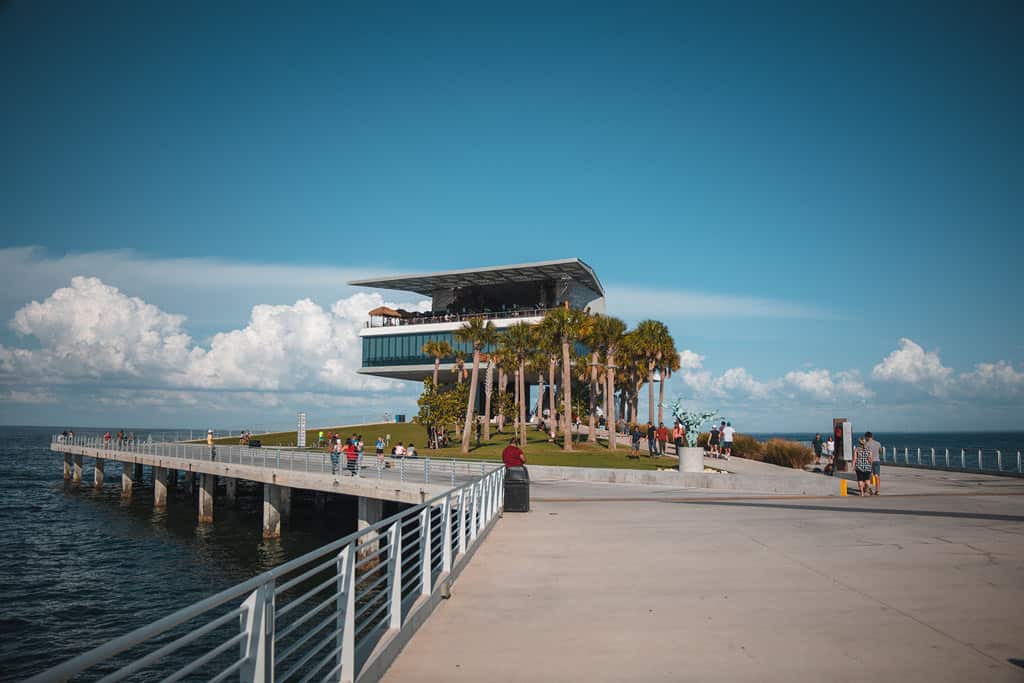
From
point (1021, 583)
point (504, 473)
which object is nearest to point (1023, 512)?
point (1021, 583)

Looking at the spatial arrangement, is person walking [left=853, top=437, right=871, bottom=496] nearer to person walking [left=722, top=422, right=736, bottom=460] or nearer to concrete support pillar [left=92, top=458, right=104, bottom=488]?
person walking [left=722, top=422, right=736, bottom=460]

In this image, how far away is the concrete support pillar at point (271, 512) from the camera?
3581 cm

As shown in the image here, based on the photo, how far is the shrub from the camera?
130ft

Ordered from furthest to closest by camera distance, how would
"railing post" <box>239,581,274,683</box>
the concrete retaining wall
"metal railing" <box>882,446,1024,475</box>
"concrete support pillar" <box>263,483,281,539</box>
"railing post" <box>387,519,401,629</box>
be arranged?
"concrete support pillar" <box>263,483,281,539</box>
"metal railing" <box>882,446,1024,475</box>
the concrete retaining wall
"railing post" <box>387,519,401,629</box>
"railing post" <box>239,581,274,683</box>

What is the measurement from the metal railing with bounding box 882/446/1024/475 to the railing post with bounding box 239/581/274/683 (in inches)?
1250

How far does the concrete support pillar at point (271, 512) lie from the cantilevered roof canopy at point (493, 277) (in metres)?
50.5

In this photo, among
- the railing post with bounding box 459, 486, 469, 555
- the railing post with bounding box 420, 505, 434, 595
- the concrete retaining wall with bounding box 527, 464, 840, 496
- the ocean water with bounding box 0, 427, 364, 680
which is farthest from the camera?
the concrete retaining wall with bounding box 527, 464, 840, 496

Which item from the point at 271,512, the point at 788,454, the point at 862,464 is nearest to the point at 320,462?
the point at 271,512

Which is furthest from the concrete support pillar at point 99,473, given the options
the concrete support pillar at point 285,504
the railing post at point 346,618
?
the railing post at point 346,618

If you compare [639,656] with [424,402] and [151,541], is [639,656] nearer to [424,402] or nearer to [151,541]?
[151,541]

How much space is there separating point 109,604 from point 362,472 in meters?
11.6

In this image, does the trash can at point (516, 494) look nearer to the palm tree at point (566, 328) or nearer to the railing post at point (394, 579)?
the railing post at point (394, 579)

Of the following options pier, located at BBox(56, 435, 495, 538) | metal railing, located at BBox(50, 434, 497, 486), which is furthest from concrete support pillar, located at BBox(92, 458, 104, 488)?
pier, located at BBox(56, 435, 495, 538)

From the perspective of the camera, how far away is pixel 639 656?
6.62 m
